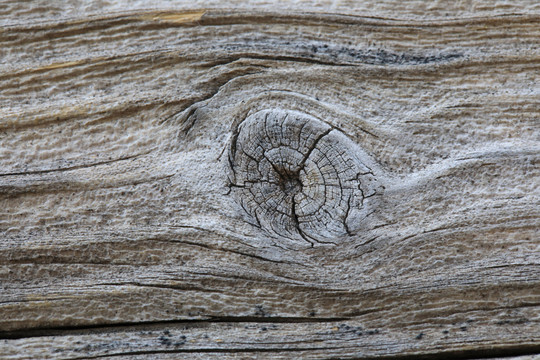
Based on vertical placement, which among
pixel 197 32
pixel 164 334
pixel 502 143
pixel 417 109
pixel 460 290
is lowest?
pixel 164 334

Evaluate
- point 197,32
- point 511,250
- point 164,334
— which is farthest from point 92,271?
point 511,250

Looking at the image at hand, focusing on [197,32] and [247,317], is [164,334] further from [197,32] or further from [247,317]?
[197,32]

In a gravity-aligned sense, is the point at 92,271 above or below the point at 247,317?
above

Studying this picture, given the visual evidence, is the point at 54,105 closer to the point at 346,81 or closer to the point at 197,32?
the point at 197,32

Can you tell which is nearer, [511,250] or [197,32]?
[511,250]
